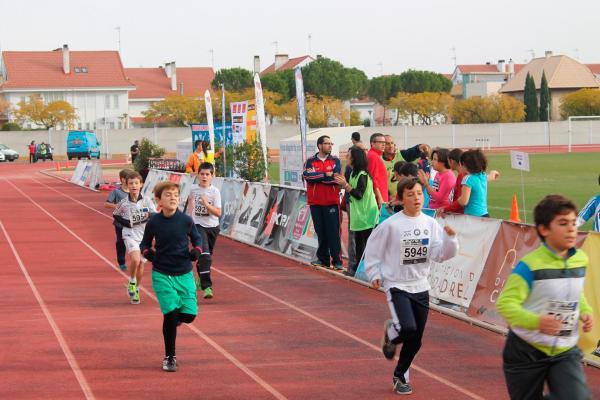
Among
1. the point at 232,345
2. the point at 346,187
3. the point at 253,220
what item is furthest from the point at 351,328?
the point at 253,220

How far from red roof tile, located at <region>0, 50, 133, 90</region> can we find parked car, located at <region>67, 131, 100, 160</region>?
4146 centimetres

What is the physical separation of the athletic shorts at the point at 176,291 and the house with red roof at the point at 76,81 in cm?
10401

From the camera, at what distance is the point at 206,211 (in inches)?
541

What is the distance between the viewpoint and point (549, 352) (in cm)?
574

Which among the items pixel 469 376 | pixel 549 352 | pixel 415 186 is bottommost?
pixel 469 376

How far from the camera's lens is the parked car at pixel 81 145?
7056cm

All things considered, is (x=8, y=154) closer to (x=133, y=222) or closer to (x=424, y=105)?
(x=424, y=105)

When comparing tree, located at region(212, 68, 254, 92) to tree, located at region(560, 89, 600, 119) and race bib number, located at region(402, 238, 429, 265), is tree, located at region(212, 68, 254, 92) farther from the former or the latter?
race bib number, located at region(402, 238, 429, 265)

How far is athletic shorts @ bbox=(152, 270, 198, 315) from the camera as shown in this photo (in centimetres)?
922

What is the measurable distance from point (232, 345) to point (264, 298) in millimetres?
3036

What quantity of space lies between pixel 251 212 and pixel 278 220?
169 cm

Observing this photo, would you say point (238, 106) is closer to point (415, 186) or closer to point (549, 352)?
point (415, 186)

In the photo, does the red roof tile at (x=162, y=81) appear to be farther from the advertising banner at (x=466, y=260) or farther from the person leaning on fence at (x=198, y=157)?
the advertising banner at (x=466, y=260)

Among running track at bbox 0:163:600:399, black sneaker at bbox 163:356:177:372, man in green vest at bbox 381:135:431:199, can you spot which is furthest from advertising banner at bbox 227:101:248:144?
black sneaker at bbox 163:356:177:372
